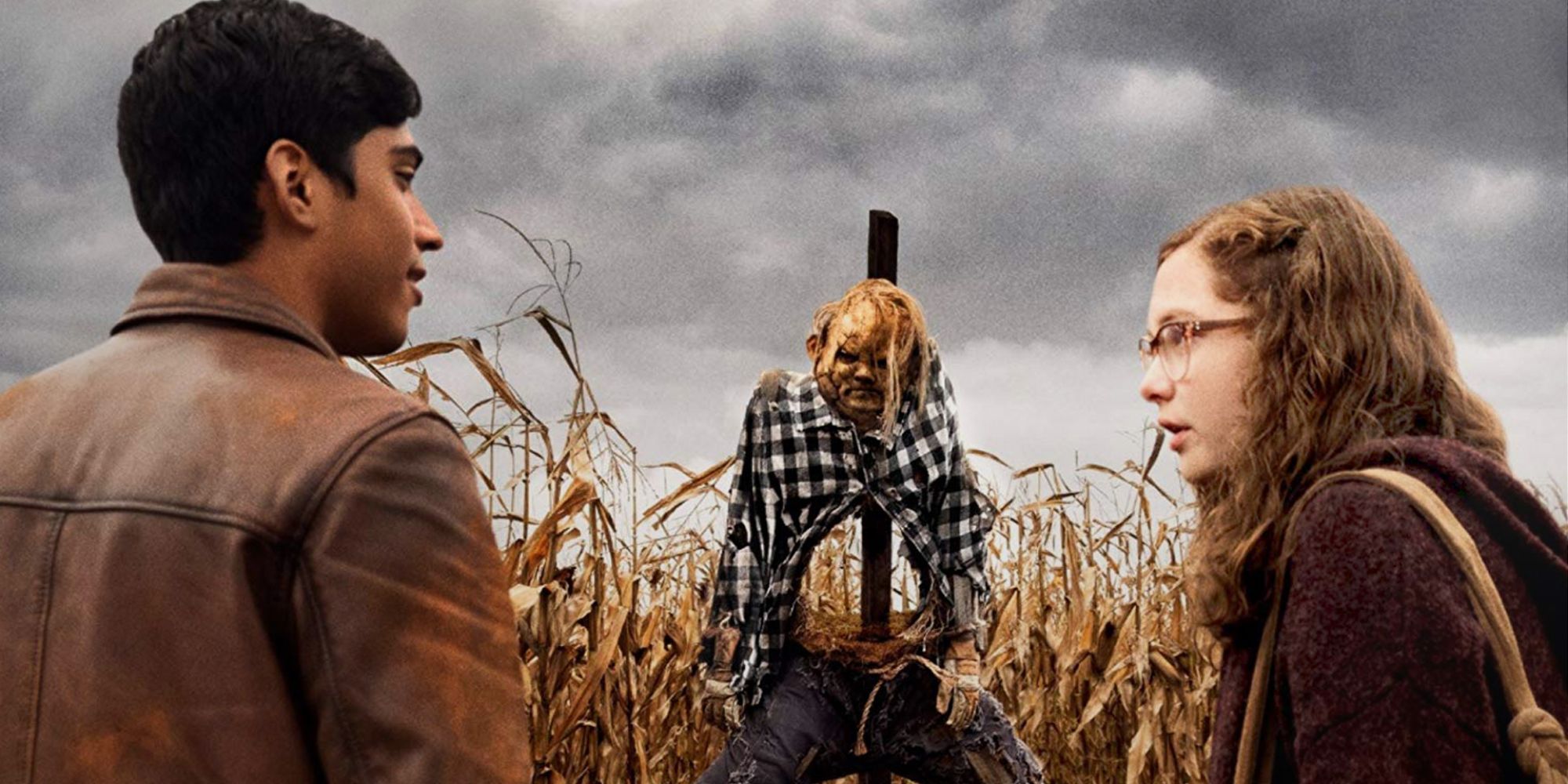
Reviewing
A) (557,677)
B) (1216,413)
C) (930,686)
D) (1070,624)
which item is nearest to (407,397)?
(1216,413)

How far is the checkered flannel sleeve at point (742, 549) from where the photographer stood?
4.44 meters

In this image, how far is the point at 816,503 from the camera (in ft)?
14.7

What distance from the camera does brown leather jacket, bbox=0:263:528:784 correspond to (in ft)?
4.62

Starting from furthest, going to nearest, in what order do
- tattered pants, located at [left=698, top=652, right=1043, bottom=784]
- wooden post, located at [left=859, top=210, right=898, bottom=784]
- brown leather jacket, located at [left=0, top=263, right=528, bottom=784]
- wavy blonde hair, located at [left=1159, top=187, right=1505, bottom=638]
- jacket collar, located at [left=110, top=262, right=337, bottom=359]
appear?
wooden post, located at [left=859, top=210, right=898, bottom=784] < tattered pants, located at [left=698, top=652, right=1043, bottom=784] < wavy blonde hair, located at [left=1159, top=187, right=1505, bottom=638] < jacket collar, located at [left=110, top=262, right=337, bottom=359] < brown leather jacket, located at [left=0, top=263, right=528, bottom=784]

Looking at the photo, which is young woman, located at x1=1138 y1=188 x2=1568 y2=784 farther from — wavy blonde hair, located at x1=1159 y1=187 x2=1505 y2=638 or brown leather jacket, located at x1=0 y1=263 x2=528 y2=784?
brown leather jacket, located at x1=0 y1=263 x2=528 y2=784

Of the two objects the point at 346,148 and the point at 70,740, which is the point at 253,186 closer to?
the point at 346,148

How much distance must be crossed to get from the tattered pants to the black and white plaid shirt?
103 millimetres

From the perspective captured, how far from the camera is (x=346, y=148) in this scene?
1.66m

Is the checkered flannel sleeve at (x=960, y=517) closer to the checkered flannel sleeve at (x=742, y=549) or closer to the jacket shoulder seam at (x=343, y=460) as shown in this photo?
the checkered flannel sleeve at (x=742, y=549)

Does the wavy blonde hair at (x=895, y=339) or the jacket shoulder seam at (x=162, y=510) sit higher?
the wavy blonde hair at (x=895, y=339)

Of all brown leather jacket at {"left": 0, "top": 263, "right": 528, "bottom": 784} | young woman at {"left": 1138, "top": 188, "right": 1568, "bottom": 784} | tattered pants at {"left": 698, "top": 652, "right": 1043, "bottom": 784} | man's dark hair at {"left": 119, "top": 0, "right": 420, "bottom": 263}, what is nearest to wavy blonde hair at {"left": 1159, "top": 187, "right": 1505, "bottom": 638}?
young woman at {"left": 1138, "top": 188, "right": 1568, "bottom": 784}

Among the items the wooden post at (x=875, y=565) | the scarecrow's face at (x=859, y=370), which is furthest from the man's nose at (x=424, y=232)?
the wooden post at (x=875, y=565)

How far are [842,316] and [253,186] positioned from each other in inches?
116

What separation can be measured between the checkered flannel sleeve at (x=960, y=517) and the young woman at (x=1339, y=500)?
101 inches
